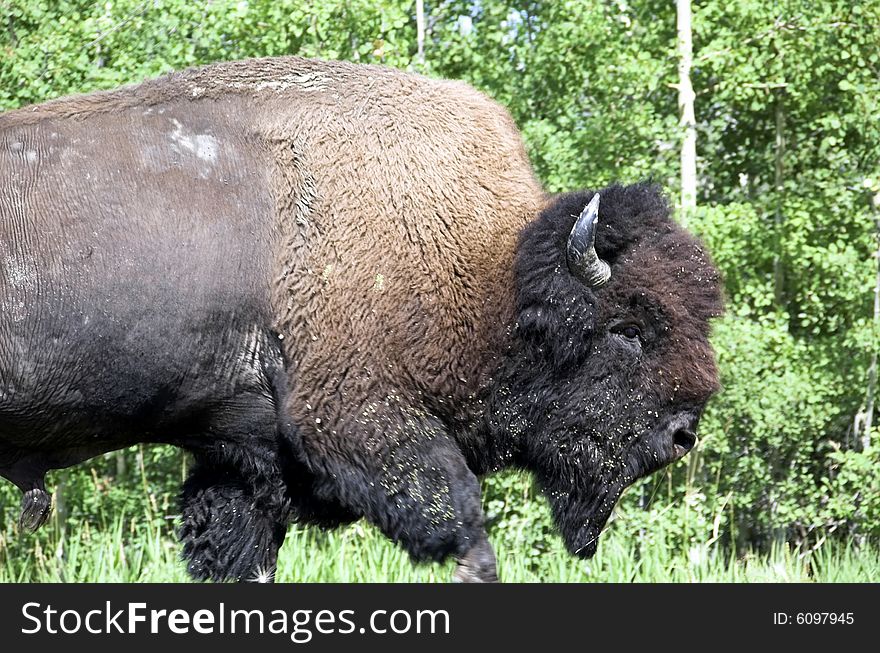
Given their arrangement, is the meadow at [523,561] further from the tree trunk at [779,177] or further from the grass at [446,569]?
the tree trunk at [779,177]

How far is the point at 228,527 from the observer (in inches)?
153

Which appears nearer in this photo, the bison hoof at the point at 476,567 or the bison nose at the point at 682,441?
the bison hoof at the point at 476,567

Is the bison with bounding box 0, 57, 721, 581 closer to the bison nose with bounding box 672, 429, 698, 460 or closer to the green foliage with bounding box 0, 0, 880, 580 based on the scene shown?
the bison nose with bounding box 672, 429, 698, 460

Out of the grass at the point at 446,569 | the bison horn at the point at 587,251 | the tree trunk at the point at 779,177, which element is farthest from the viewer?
the tree trunk at the point at 779,177

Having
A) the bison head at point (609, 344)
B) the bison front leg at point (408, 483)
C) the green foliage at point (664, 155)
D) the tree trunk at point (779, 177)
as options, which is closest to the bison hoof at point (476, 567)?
the bison front leg at point (408, 483)

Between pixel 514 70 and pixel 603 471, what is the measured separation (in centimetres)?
539

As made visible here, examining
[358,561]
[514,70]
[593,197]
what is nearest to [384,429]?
[593,197]

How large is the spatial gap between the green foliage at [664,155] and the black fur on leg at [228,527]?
2005mm

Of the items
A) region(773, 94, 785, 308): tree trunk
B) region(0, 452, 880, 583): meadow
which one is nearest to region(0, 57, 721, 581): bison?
region(0, 452, 880, 583): meadow

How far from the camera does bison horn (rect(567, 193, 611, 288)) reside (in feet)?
11.7

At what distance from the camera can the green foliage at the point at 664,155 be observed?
277 inches

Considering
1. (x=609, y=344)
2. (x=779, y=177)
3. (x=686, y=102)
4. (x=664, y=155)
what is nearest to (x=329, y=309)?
(x=609, y=344)

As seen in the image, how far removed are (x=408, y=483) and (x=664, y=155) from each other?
5.48 meters

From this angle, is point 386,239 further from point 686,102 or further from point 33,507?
point 686,102
